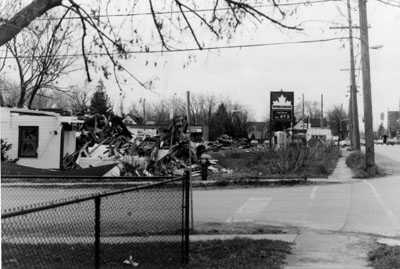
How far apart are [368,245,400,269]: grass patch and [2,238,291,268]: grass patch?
4.20 feet

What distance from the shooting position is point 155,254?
6531mm

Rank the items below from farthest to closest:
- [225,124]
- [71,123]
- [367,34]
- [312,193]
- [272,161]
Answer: [225,124] → [71,123] → [272,161] → [367,34] → [312,193]

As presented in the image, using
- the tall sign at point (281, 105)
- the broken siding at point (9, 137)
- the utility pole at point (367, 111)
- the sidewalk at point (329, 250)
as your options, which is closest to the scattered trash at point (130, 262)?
the sidewalk at point (329, 250)

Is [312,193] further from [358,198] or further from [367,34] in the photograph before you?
[367,34]

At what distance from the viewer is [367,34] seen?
25.1 meters

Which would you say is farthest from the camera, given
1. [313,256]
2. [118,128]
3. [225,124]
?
[225,124]

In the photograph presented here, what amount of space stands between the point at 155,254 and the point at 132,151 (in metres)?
22.2

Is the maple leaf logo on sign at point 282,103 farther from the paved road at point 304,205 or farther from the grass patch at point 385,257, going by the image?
the grass patch at point 385,257

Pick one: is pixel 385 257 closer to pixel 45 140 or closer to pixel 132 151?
pixel 132 151

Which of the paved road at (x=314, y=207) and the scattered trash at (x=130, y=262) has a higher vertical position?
the scattered trash at (x=130, y=262)

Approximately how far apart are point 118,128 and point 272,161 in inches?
480

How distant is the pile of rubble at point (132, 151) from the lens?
26000 millimetres

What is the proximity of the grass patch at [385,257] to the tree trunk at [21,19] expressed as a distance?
621cm

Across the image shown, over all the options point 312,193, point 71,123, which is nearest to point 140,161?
point 71,123
